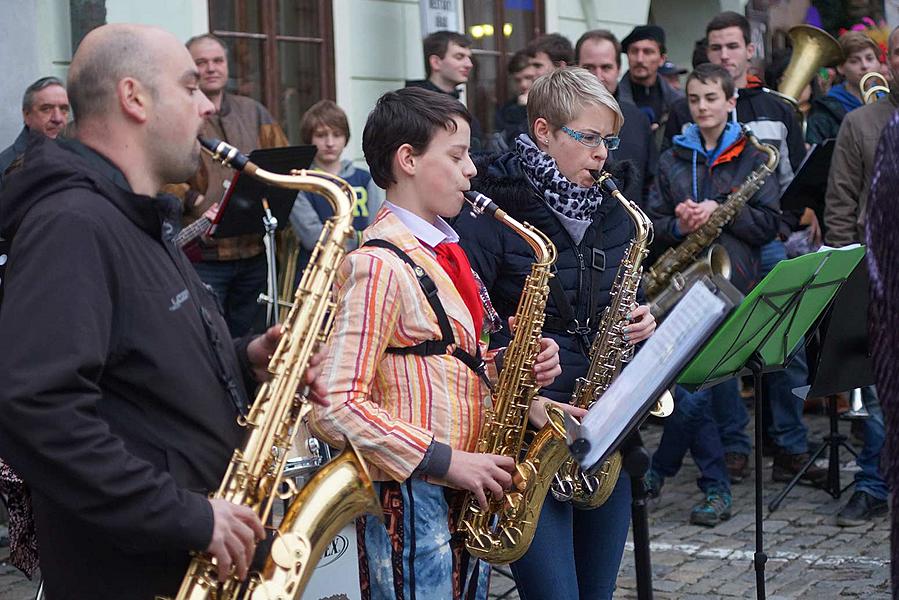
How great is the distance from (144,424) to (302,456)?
1816 millimetres

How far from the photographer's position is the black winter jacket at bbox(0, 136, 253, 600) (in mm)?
2088

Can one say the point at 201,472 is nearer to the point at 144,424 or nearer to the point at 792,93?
the point at 144,424

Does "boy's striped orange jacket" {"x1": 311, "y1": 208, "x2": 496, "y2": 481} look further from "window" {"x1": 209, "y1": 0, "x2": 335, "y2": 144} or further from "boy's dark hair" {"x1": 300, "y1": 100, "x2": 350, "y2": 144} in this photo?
"window" {"x1": 209, "y1": 0, "x2": 335, "y2": 144}

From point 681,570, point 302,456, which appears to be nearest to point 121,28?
point 302,456

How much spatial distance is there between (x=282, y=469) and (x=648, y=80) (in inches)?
252

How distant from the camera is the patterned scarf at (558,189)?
142 inches

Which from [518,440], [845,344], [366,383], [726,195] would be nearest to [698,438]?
[726,195]

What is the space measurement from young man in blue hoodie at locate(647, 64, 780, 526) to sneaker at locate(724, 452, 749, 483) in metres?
0.37

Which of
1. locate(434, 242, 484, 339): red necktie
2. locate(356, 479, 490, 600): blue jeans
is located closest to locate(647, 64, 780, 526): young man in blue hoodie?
locate(434, 242, 484, 339): red necktie

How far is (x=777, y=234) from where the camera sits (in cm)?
662

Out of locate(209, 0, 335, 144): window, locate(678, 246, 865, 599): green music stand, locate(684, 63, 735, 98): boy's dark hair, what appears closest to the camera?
locate(678, 246, 865, 599): green music stand

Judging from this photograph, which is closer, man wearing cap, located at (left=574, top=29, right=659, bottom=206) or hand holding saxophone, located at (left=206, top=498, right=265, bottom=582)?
hand holding saxophone, located at (left=206, top=498, right=265, bottom=582)

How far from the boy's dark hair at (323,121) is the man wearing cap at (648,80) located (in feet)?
7.13

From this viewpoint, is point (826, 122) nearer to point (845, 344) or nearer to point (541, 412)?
point (845, 344)
